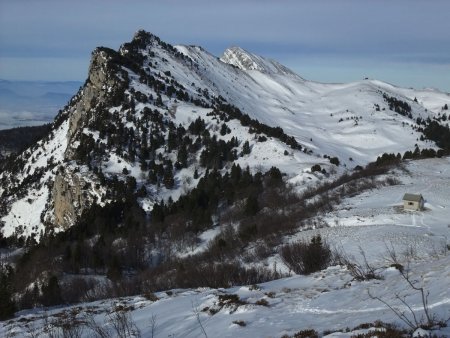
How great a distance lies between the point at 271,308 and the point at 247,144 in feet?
248

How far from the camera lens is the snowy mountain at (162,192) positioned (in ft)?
125

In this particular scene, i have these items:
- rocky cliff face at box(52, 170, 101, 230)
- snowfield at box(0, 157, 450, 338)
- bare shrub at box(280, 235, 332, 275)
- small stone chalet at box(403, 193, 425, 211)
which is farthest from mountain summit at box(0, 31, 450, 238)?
snowfield at box(0, 157, 450, 338)

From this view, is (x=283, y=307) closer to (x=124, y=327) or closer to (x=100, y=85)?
(x=124, y=327)

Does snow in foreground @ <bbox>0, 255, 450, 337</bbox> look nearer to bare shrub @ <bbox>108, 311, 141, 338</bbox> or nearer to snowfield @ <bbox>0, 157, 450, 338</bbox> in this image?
snowfield @ <bbox>0, 157, 450, 338</bbox>

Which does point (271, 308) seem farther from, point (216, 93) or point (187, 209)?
point (216, 93)

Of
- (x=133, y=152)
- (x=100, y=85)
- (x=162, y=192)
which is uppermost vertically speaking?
(x=100, y=85)

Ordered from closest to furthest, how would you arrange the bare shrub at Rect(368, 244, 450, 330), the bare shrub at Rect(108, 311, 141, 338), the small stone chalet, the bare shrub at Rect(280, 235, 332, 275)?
1. the bare shrub at Rect(368, 244, 450, 330)
2. the bare shrub at Rect(108, 311, 141, 338)
3. the bare shrub at Rect(280, 235, 332, 275)
4. the small stone chalet

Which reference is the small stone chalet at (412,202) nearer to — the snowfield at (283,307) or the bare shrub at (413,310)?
the snowfield at (283,307)

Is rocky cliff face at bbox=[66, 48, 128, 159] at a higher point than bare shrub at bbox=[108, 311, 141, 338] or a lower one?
higher

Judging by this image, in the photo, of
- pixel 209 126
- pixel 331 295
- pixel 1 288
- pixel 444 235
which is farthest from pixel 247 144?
pixel 331 295

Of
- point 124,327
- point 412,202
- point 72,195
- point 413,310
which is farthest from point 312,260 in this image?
point 72,195

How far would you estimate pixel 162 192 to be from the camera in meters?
80.9

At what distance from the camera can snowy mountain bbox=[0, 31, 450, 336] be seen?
38.0m

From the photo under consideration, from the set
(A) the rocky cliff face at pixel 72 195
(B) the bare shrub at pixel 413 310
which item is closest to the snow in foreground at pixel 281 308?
(B) the bare shrub at pixel 413 310
